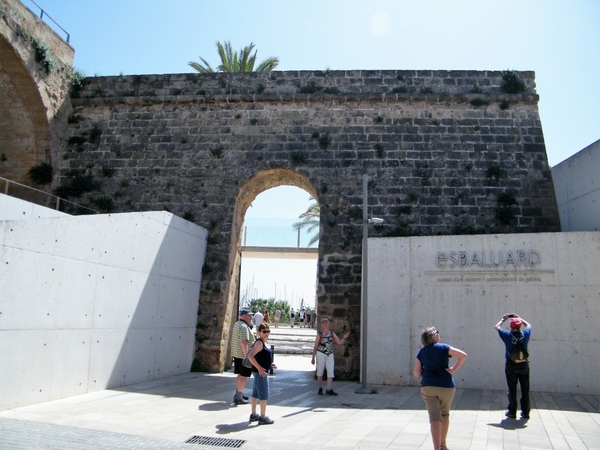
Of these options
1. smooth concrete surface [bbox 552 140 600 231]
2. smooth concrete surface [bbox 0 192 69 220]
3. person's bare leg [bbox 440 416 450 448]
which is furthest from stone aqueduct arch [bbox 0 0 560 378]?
person's bare leg [bbox 440 416 450 448]

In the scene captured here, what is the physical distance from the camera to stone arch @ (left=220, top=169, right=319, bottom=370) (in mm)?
12844

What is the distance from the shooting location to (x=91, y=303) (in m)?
8.39

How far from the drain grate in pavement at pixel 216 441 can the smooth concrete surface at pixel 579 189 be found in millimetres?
9024

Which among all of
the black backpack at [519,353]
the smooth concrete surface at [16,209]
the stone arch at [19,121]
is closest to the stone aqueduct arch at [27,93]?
the stone arch at [19,121]

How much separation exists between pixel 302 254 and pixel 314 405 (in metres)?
17.4

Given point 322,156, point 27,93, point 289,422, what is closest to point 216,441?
point 289,422

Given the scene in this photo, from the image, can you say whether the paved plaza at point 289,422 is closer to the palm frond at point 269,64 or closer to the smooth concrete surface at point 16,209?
the smooth concrete surface at point 16,209

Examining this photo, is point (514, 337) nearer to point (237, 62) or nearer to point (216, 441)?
point (216, 441)

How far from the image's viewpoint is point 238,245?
13883 mm

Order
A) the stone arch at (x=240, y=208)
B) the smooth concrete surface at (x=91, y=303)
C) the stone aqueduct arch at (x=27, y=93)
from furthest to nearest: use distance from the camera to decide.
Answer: the stone arch at (x=240, y=208) < the stone aqueduct arch at (x=27, y=93) < the smooth concrete surface at (x=91, y=303)

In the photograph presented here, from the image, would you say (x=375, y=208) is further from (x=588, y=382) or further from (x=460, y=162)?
(x=588, y=382)

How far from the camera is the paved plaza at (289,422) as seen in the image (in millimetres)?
5602

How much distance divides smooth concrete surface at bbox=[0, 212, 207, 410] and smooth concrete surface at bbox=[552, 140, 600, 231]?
359 inches

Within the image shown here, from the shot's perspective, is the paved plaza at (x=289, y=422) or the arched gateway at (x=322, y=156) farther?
the arched gateway at (x=322, y=156)
